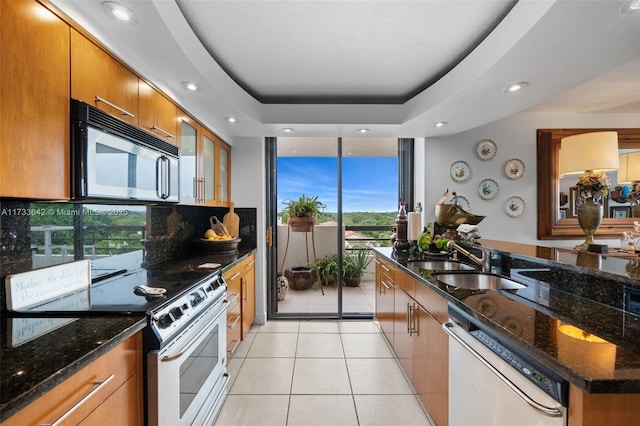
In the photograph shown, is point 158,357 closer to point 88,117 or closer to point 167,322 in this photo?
point 167,322

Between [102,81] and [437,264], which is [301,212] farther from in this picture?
[102,81]

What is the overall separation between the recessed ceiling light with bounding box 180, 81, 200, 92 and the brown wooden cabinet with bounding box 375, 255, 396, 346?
213 cm

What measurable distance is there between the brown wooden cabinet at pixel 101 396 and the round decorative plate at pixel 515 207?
3832 millimetres

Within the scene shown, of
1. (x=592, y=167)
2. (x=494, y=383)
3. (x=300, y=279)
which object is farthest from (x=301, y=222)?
(x=494, y=383)

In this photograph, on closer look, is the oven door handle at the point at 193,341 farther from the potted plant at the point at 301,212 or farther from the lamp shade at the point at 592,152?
the lamp shade at the point at 592,152

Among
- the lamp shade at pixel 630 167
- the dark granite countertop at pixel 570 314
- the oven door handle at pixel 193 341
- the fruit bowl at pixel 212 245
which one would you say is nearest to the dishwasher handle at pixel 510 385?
the dark granite countertop at pixel 570 314

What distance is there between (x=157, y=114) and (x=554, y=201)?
418 centimetres

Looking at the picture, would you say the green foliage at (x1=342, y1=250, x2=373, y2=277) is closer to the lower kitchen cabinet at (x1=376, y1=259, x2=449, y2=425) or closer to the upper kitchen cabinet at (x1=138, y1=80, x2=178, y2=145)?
the lower kitchen cabinet at (x1=376, y1=259, x2=449, y2=425)

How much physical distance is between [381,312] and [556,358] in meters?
2.50

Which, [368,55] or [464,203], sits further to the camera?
[464,203]

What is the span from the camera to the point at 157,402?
4.13 ft

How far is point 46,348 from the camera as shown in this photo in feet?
3.05

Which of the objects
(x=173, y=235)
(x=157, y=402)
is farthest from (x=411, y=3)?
(x=173, y=235)

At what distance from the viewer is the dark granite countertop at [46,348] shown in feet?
2.40
